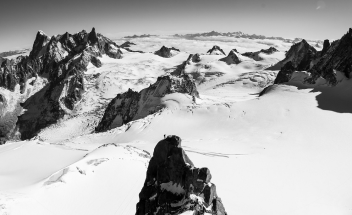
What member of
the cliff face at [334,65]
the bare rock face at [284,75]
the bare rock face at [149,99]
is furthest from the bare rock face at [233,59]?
the bare rock face at [149,99]

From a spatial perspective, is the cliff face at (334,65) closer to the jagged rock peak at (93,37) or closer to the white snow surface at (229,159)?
the white snow surface at (229,159)

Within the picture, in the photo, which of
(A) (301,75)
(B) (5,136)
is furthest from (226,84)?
(B) (5,136)

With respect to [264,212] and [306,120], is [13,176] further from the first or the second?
[306,120]

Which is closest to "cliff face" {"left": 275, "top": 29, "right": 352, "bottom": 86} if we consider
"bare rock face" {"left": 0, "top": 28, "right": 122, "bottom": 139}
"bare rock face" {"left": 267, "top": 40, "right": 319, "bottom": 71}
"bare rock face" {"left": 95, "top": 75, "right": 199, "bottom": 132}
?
"bare rock face" {"left": 267, "top": 40, "right": 319, "bottom": 71}

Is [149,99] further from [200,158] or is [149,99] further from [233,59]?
[233,59]

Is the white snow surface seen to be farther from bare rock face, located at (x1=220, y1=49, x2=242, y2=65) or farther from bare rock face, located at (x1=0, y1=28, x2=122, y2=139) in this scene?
bare rock face, located at (x1=220, y1=49, x2=242, y2=65)

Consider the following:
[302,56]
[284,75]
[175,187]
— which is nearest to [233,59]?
[302,56]
